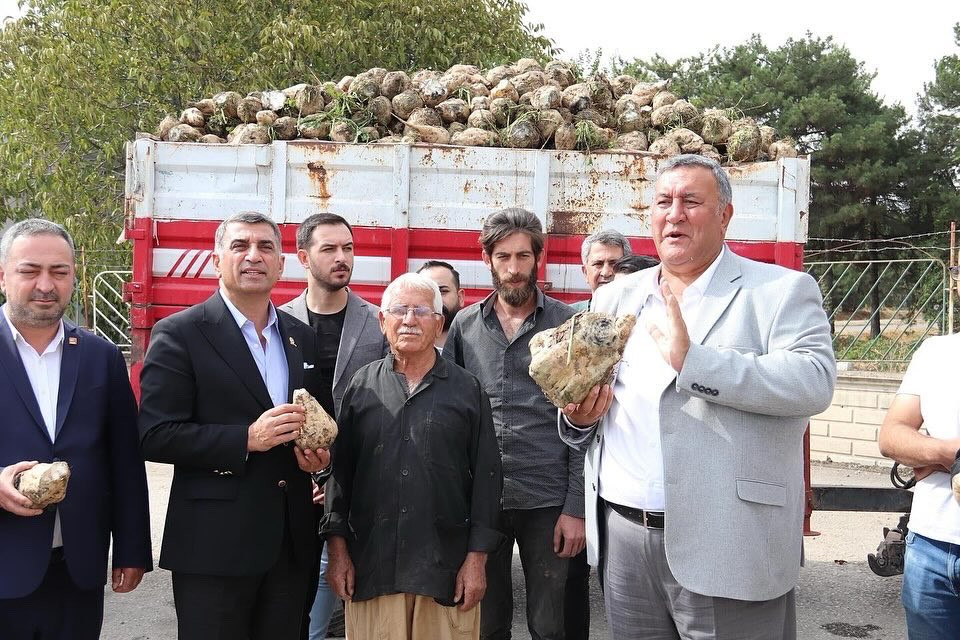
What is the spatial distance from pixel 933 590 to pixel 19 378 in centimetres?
284

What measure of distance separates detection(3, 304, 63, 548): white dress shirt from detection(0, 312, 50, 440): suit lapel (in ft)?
0.06

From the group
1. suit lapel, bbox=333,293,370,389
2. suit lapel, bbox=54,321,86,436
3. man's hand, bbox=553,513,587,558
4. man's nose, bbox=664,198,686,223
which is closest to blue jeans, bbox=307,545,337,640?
suit lapel, bbox=333,293,370,389

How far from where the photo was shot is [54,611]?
2703 millimetres

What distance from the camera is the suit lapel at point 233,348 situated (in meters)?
2.86

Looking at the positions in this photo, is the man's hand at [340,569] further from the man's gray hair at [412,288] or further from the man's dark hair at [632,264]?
the man's dark hair at [632,264]

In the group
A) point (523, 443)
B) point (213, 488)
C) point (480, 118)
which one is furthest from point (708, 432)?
point (480, 118)

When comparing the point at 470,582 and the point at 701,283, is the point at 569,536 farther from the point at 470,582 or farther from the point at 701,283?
the point at 701,283

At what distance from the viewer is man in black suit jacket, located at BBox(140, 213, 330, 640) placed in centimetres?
273

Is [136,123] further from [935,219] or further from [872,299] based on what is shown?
[935,219]

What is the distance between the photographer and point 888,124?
67.7 ft

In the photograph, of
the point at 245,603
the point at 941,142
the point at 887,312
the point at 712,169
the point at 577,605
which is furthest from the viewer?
the point at 941,142

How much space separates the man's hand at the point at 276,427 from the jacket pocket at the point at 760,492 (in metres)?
1.32

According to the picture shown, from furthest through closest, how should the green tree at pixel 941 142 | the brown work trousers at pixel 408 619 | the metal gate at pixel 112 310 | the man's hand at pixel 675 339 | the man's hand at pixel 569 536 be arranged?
the green tree at pixel 941 142 → the metal gate at pixel 112 310 → the man's hand at pixel 569 536 → the brown work trousers at pixel 408 619 → the man's hand at pixel 675 339

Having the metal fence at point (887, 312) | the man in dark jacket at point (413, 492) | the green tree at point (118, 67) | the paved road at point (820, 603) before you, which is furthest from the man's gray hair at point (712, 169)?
the green tree at point (118, 67)
